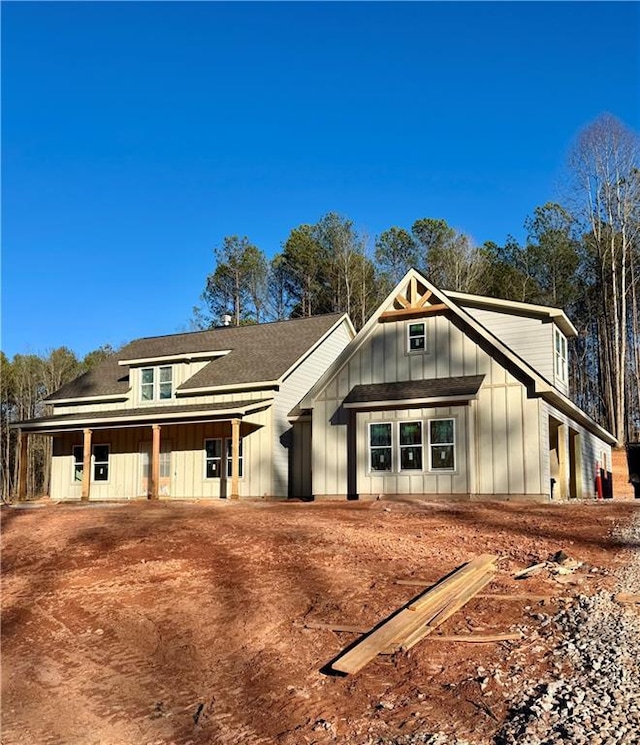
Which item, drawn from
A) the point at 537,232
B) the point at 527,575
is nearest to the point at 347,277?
the point at 537,232

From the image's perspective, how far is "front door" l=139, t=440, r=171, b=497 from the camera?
24625 mm

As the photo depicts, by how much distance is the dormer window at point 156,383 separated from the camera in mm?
26250

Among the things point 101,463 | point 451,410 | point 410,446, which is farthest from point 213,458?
point 451,410

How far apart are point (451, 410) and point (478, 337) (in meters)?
2.08

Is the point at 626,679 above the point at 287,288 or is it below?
below

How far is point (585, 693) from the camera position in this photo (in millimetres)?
5910

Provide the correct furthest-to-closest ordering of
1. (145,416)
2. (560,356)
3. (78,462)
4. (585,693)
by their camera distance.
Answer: (78,462) → (145,416) → (560,356) → (585,693)

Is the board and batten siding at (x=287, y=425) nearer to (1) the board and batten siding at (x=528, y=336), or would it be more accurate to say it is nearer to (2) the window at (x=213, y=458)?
(2) the window at (x=213, y=458)

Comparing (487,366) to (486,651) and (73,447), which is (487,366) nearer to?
(486,651)

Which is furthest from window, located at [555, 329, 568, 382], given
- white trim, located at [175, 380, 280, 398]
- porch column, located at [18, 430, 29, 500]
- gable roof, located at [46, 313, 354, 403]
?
porch column, located at [18, 430, 29, 500]

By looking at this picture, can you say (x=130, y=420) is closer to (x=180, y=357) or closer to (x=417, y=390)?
(x=180, y=357)

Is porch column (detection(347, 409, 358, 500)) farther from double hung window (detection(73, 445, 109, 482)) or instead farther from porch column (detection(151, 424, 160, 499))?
double hung window (detection(73, 445, 109, 482))

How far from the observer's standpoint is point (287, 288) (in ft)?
153

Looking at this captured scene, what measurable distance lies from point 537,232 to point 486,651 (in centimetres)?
3699
